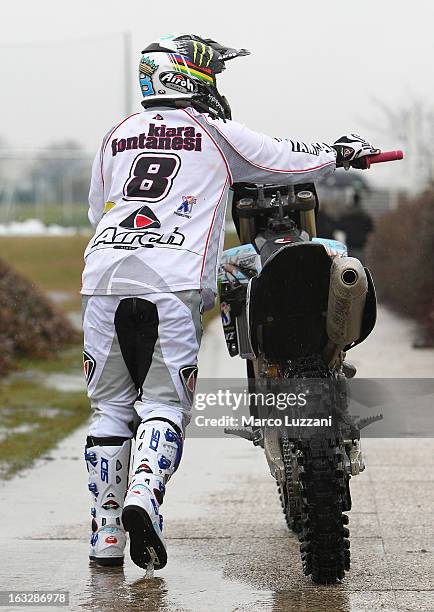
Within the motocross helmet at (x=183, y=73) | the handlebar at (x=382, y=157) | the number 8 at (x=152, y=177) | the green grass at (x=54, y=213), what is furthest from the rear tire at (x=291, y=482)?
the green grass at (x=54, y=213)

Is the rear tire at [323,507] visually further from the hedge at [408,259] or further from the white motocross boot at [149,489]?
the hedge at [408,259]

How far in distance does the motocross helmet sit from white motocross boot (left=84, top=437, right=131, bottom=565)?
1.34 m

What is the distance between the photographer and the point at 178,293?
5102 millimetres

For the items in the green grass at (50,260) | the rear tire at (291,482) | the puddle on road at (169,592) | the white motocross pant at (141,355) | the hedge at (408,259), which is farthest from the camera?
the green grass at (50,260)

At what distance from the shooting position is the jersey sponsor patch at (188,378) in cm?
513

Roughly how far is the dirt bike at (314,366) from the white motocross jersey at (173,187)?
0.83 ft

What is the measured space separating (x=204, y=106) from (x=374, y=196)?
2876cm

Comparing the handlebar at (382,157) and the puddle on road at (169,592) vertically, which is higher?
the handlebar at (382,157)

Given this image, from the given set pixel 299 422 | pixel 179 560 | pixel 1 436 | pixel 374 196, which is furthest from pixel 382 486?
pixel 374 196

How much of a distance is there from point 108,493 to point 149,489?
1.61ft

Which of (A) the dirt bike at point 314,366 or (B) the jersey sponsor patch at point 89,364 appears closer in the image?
(A) the dirt bike at point 314,366

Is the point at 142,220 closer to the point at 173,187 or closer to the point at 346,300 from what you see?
the point at 173,187

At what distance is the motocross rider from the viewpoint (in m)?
5.09

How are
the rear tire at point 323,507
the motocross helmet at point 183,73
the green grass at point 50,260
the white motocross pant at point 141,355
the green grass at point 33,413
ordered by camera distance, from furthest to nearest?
1. the green grass at point 50,260
2. the green grass at point 33,413
3. the motocross helmet at point 183,73
4. the white motocross pant at point 141,355
5. the rear tire at point 323,507
